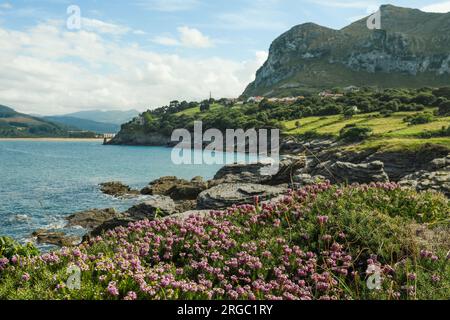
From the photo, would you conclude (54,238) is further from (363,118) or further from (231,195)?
(363,118)

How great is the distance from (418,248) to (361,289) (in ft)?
6.06

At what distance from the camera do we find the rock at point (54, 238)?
2980cm

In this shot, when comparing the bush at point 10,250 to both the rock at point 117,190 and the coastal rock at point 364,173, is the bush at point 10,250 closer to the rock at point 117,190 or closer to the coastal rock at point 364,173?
the coastal rock at point 364,173

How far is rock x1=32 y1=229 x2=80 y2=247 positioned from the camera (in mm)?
29803

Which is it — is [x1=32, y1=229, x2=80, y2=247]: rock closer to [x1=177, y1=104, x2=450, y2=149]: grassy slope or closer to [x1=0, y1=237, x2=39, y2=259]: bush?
[x1=0, y1=237, x2=39, y2=259]: bush

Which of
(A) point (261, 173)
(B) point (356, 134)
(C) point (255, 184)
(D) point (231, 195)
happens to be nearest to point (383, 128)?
(B) point (356, 134)

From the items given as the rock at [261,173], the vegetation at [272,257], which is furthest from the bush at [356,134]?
the vegetation at [272,257]

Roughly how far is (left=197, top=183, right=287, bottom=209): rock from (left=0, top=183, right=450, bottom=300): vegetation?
30.3 ft

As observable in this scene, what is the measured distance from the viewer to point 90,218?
37.1 meters

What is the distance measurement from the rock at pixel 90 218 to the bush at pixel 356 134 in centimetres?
6136

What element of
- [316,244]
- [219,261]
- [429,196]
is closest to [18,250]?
[219,261]

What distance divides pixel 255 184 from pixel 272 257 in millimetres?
15417
